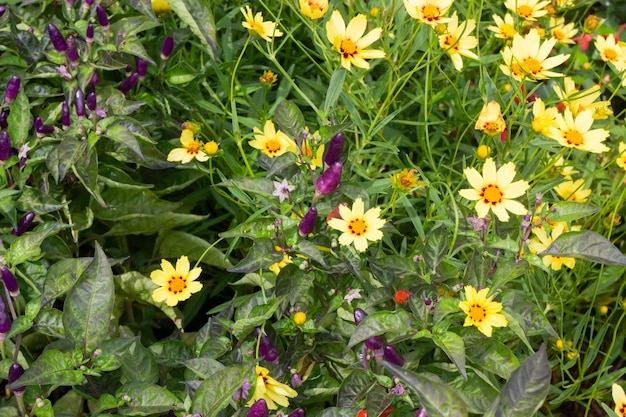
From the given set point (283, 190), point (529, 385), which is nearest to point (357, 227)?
point (283, 190)

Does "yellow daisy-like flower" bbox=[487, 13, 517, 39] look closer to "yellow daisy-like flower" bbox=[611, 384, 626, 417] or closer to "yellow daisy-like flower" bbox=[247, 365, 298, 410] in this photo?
"yellow daisy-like flower" bbox=[611, 384, 626, 417]

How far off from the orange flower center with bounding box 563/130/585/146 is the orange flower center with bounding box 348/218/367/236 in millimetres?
369

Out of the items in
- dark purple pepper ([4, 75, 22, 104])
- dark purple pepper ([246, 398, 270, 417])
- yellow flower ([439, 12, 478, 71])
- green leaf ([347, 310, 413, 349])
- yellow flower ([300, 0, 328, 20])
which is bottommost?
dark purple pepper ([246, 398, 270, 417])

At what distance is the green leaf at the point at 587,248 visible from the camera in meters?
1.06

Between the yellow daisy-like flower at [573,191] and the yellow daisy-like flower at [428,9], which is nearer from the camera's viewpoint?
the yellow daisy-like flower at [428,9]

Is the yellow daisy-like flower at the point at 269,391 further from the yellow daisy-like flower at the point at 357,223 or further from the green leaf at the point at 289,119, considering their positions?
the green leaf at the point at 289,119

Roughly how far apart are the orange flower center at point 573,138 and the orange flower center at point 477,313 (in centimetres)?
33

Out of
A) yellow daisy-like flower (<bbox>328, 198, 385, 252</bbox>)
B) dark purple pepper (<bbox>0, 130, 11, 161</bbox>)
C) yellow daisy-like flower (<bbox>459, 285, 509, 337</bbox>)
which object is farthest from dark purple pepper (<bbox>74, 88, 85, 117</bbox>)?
yellow daisy-like flower (<bbox>459, 285, 509, 337</bbox>)

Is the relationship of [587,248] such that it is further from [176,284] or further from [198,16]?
[198,16]

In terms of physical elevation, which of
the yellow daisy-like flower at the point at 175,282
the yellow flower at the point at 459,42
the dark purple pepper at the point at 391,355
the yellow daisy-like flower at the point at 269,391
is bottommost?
the yellow daisy-like flower at the point at 269,391

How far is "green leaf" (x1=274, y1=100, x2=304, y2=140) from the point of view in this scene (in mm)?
1192

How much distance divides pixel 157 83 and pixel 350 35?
0.44 m

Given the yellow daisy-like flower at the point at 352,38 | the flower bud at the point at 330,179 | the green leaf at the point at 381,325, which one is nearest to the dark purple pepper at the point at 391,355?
the green leaf at the point at 381,325

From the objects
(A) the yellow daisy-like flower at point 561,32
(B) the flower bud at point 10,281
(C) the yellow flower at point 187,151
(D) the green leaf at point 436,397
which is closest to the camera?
(D) the green leaf at point 436,397
